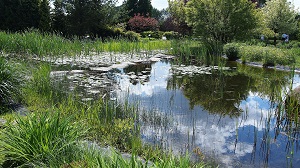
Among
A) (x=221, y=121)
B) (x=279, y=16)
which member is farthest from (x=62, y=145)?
(x=279, y=16)

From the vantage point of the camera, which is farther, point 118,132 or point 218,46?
point 218,46

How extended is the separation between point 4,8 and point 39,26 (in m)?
2.38

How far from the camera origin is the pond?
3.96 meters

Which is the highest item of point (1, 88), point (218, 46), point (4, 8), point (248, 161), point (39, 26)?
point (4, 8)

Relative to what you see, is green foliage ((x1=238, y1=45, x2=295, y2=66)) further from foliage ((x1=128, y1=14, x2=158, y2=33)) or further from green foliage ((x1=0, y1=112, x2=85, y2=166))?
foliage ((x1=128, y1=14, x2=158, y2=33))

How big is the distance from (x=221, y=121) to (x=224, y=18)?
12.3 m

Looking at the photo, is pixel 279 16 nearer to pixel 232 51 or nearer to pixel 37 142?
pixel 232 51

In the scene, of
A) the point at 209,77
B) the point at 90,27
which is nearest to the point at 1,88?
the point at 209,77

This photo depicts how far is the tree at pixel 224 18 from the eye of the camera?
50.9 feet

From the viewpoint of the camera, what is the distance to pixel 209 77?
9.10 meters

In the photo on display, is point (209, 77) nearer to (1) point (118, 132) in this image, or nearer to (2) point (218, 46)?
(1) point (118, 132)

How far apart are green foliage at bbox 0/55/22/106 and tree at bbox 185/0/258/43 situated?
12839 mm

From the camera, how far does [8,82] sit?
5004 millimetres

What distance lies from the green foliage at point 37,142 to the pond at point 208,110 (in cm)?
133
